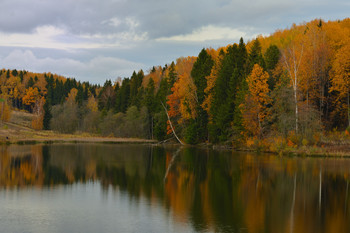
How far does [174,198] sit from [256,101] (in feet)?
115

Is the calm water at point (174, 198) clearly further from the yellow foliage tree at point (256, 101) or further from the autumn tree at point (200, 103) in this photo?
the autumn tree at point (200, 103)

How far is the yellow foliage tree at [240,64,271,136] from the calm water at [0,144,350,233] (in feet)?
61.1

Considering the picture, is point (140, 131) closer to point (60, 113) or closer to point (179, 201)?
point (60, 113)

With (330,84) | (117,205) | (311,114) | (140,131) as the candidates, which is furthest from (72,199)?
(140,131)

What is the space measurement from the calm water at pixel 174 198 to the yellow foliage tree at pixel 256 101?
61.1 ft

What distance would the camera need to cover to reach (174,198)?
2148 cm

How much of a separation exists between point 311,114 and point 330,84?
1397cm

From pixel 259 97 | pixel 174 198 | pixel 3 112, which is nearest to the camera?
pixel 174 198

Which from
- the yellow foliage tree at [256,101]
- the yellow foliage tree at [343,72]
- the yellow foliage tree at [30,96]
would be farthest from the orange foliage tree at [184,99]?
the yellow foliage tree at [30,96]

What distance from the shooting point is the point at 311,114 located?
47875 millimetres

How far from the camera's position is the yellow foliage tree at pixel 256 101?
176ft

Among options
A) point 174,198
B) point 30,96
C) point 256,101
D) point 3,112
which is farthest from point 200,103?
point 30,96

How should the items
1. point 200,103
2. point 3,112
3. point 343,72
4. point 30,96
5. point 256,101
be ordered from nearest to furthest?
point 343,72 < point 256,101 < point 200,103 < point 3,112 < point 30,96

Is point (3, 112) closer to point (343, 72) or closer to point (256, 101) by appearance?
point (256, 101)
